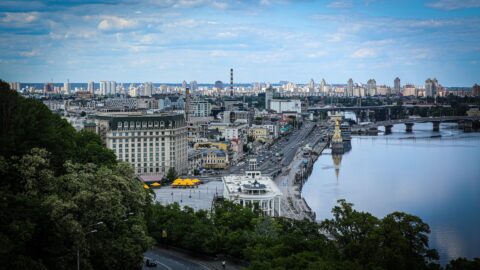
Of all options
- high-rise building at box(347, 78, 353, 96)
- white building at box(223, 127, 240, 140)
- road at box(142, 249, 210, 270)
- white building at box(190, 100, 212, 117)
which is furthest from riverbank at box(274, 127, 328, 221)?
high-rise building at box(347, 78, 353, 96)

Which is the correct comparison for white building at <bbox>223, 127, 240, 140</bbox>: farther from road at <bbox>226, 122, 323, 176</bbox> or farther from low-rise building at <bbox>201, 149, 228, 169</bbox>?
low-rise building at <bbox>201, 149, 228, 169</bbox>

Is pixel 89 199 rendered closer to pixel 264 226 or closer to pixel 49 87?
pixel 264 226

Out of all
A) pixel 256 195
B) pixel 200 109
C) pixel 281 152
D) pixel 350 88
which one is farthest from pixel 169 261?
pixel 350 88

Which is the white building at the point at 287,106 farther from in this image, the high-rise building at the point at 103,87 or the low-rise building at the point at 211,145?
the high-rise building at the point at 103,87

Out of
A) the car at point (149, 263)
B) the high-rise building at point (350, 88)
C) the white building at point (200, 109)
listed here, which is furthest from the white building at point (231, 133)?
the high-rise building at point (350, 88)

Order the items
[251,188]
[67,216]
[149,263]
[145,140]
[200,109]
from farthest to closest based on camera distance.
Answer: [200,109] → [145,140] → [251,188] → [149,263] → [67,216]

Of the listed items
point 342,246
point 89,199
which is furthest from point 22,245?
point 342,246

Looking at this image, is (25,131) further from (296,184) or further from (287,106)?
(287,106)
